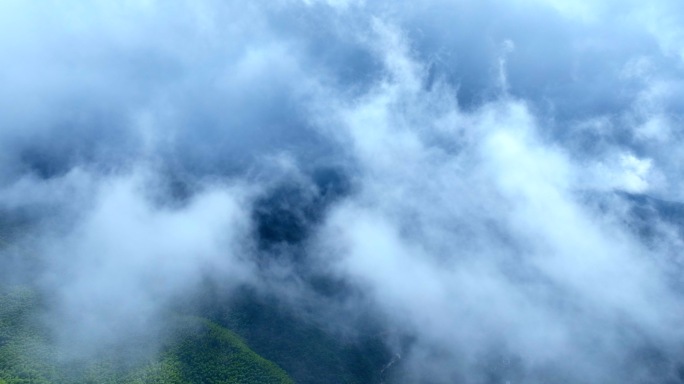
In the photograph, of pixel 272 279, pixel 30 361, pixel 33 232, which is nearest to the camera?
pixel 30 361

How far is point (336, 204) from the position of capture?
16825 cm

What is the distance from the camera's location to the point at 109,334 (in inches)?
4301

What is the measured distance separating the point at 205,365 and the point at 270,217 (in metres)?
58.8

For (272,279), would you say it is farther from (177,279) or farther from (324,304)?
(177,279)

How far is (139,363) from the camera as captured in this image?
101688 mm

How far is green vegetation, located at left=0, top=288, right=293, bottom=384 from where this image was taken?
Answer: 315ft

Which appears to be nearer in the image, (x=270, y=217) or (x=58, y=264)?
(x=58, y=264)

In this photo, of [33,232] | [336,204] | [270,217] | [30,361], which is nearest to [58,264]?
[33,232]

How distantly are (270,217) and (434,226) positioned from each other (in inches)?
2061

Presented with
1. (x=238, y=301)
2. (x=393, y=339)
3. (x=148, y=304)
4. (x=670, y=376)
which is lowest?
(x=148, y=304)

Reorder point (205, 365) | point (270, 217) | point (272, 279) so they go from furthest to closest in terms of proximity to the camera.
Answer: point (270, 217)
point (272, 279)
point (205, 365)

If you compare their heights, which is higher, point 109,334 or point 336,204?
point 336,204

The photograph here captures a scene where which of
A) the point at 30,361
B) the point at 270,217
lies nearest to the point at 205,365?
the point at 30,361

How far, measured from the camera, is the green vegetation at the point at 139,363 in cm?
9594
